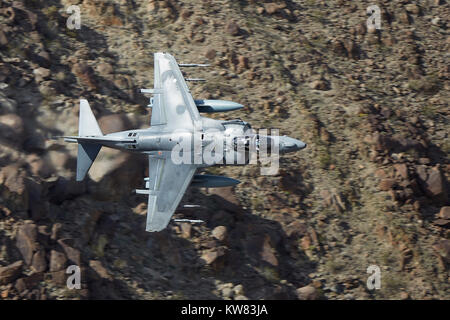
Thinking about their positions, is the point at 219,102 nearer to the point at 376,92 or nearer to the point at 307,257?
the point at 307,257

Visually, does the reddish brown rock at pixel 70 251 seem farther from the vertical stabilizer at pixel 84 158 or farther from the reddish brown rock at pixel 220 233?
the reddish brown rock at pixel 220 233

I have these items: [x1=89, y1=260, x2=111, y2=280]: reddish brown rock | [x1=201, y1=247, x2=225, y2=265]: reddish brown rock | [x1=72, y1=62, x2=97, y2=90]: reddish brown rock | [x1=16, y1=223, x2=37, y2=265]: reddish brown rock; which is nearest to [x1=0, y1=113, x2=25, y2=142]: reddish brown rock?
[x1=72, y1=62, x2=97, y2=90]: reddish brown rock

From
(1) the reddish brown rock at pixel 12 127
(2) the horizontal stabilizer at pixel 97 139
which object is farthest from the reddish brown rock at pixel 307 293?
(1) the reddish brown rock at pixel 12 127

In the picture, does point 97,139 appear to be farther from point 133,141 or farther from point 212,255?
point 212,255

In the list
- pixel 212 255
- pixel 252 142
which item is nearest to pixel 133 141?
pixel 252 142

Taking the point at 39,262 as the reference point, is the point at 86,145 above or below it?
above

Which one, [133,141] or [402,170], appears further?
[402,170]
